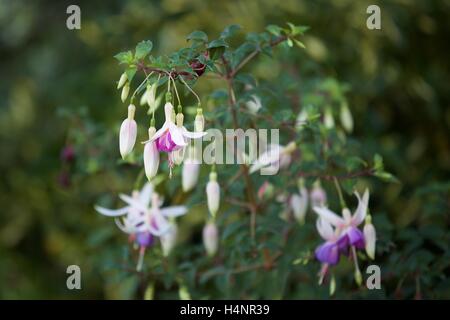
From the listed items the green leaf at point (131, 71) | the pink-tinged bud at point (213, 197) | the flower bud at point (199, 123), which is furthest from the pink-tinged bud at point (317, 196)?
the green leaf at point (131, 71)

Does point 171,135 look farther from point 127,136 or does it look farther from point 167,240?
point 167,240

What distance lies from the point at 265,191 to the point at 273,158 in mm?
145

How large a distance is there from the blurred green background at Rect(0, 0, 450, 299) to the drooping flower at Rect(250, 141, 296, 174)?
57cm

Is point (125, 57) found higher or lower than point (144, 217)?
higher

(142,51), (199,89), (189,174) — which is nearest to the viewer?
(142,51)

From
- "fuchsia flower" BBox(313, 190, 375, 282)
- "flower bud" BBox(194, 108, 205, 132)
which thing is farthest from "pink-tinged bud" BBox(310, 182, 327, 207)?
"flower bud" BBox(194, 108, 205, 132)

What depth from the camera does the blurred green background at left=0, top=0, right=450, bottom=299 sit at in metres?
2.07

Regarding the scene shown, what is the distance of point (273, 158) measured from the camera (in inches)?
48.6

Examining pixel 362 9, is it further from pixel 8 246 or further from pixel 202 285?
pixel 8 246

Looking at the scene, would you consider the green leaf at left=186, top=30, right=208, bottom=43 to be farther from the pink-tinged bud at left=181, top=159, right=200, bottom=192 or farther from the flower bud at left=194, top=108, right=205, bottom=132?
the pink-tinged bud at left=181, top=159, right=200, bottom=192

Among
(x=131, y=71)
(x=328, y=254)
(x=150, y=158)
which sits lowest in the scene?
(x=328, y=254)

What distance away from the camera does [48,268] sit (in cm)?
238

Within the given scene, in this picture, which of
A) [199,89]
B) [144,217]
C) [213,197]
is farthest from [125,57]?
[199,89]

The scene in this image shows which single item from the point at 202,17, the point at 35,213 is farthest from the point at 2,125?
the point at 202,17
